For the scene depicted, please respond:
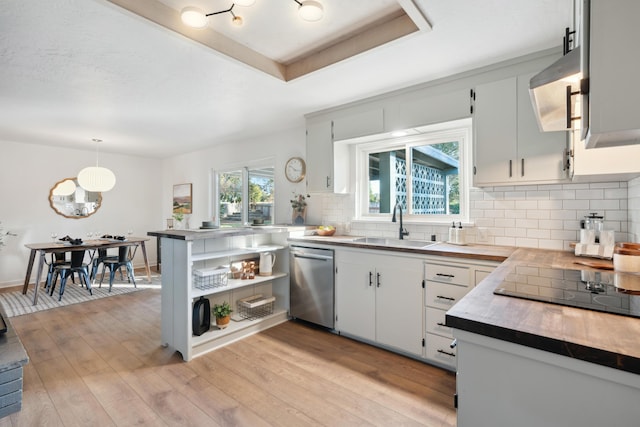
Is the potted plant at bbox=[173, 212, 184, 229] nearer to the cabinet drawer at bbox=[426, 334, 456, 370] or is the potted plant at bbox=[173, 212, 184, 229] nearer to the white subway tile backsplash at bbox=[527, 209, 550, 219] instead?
the cabinet drawer at bbox=[426, 334, 456, 370]

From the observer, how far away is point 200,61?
7.82 feet

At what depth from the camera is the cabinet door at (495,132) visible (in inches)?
92.3

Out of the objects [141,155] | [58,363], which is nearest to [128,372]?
[58,363]

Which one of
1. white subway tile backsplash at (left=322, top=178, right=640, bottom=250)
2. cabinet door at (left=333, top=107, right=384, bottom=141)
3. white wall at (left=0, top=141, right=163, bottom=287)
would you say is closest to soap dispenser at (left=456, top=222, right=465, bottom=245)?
white subway tile backsplash at (left=322, top=178, right=640, bottom=250)

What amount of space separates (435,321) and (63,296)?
194 inches

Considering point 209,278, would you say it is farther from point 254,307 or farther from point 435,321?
point 435,321

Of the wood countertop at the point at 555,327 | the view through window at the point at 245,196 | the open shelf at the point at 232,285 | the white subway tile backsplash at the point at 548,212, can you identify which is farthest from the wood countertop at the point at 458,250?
the view through window at the point at 245,196

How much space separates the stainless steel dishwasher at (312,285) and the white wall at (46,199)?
4681 mm

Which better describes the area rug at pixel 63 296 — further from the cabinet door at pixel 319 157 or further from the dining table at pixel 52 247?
the cabinet door at pixel 319 157

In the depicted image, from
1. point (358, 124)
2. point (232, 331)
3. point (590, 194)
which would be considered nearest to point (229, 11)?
point (358, 124)

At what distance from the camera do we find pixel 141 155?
21.1 ft

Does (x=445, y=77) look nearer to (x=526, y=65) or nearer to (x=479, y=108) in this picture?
(x=479, y=108)

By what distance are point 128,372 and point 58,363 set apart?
0.66 metres

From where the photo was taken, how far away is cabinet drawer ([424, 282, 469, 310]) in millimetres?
2268
